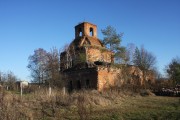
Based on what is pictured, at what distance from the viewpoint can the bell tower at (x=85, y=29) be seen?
4075 centimetres

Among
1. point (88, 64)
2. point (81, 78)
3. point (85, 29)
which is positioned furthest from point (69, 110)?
point (85, 29)

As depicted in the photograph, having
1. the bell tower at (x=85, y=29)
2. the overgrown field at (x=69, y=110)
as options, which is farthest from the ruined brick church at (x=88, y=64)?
the overgrown field at (x=69, y=110)

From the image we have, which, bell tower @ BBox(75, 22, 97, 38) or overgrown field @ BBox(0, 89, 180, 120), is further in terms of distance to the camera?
bell tower @ BBox(75, 22, 97, 38)

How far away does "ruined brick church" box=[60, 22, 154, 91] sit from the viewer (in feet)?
97.6

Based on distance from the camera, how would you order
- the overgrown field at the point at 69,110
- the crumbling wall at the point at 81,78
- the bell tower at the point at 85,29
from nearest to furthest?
the overgrown field at the point at 69,110
the crumbling wall at the point at 81,78
the bell tower at the point at 85,29

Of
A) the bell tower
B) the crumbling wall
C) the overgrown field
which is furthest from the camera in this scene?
the bell tower

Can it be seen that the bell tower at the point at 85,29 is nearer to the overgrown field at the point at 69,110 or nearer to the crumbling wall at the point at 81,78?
the crumbling wall at the point at 81,78

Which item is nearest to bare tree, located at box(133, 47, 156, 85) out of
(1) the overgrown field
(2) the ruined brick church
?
(2) the ruined brick church

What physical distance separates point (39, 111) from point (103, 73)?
17120 millimetres

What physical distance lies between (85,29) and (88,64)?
34.4ft

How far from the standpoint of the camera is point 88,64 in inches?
1261

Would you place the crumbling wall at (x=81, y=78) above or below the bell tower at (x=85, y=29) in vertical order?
below

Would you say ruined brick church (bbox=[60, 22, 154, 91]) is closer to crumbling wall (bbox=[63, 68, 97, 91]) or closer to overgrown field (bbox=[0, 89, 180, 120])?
crumbling wall (bbox=[63, 68, 97, 91])

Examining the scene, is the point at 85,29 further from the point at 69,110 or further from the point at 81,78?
the point at 69,110
